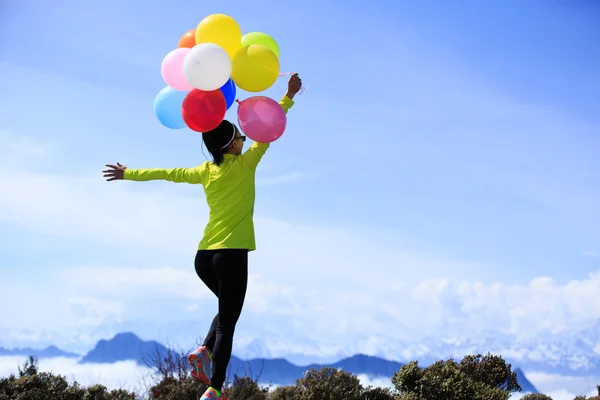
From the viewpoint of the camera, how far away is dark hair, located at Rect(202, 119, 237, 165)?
5641 mm

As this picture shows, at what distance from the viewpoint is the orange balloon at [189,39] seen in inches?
235

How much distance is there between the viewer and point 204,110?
A: 5523mm

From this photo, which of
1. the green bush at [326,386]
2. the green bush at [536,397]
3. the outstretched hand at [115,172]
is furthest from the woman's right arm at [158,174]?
the green bush at [536,397]

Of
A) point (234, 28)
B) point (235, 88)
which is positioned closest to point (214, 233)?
point (235, 88)

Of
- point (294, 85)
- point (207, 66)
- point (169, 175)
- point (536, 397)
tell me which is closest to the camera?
point (207, 66)

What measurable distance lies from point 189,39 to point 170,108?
2.02ft

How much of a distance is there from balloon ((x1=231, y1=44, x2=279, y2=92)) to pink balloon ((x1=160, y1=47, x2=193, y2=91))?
0.40 meters

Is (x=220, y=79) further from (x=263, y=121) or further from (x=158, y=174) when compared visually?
(x=158, y=174)

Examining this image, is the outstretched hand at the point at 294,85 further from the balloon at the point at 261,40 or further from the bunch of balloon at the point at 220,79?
the balloon at the point at 261,40

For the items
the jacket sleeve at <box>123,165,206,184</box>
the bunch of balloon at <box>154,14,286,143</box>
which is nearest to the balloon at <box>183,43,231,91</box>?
the bunch of balloon at <box>154,14,286,143</box>

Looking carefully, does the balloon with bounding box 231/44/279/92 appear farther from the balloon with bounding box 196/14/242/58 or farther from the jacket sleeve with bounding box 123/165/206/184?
the jacket sleeve with bounding box 123/165/206/184

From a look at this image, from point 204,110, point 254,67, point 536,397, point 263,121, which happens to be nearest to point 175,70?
point 204,110

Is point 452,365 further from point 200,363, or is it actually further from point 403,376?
point 200,363

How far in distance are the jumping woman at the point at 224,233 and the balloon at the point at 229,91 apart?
0.19 meters
